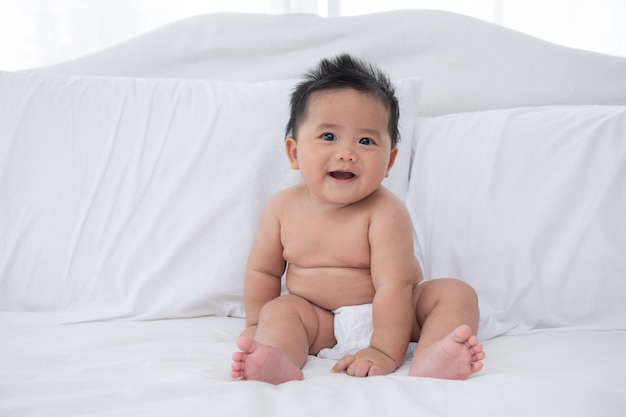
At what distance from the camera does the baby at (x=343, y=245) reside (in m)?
1.09

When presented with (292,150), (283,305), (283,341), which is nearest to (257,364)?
(283,341)

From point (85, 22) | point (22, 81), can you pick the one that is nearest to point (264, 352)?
point (22, 81)

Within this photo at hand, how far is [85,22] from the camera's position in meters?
2.05

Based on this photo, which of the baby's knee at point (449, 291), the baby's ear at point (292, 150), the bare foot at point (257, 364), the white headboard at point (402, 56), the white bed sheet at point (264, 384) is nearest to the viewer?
the white bed sheet at point (264, 384)

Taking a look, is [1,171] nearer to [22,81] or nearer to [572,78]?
[22,81]

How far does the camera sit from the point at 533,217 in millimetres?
1241

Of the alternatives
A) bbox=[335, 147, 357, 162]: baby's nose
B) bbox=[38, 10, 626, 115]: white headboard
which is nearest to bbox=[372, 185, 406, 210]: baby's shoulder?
bbox=[335, 147, 357, 162]: baby's nose

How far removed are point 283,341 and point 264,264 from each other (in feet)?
0.91

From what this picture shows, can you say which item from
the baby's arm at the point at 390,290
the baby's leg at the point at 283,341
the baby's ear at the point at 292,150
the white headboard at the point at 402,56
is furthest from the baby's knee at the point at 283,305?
the white headboard at the point at 402,56

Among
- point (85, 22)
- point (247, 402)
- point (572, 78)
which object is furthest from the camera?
point (85, 22)

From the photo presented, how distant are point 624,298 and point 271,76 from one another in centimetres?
102

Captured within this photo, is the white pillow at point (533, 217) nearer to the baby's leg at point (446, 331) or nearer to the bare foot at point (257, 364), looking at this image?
the baby's leg at point (446, 331)

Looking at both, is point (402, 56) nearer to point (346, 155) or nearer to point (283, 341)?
point (346, 155)

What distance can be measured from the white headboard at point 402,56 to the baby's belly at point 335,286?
675mm
